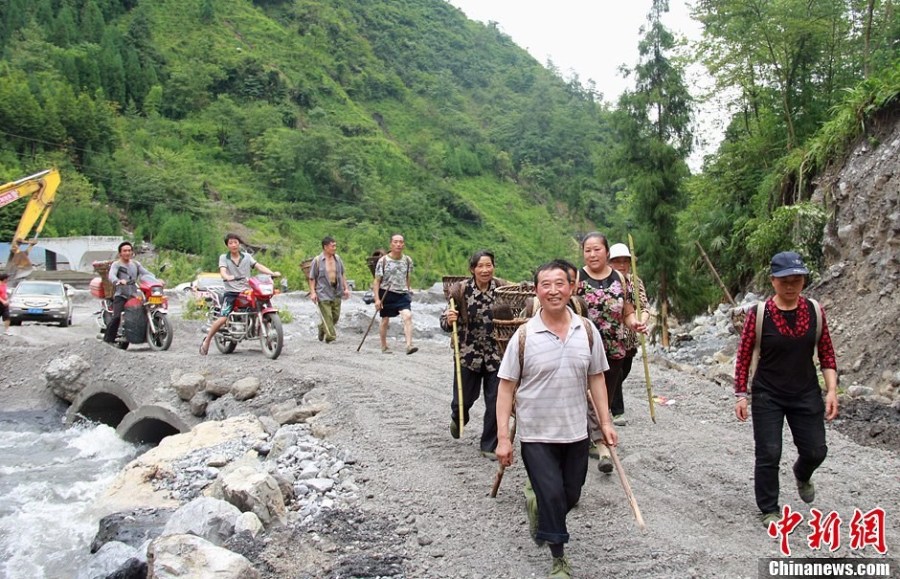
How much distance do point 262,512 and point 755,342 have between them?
137 inches

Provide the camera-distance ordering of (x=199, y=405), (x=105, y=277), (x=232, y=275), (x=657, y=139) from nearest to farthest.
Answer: (x=199, y=405)
(x=232, y=275)
(x=105, y=277)
(x=657, y=139)

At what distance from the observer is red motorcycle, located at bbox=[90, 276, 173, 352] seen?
1188cm

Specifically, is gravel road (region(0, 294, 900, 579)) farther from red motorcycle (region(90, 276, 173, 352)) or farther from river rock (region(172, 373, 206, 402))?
red motorcycle (region(90, 276, 173, 352))

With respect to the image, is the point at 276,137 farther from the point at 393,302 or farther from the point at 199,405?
the point at 199,405

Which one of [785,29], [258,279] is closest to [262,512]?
[258,279]

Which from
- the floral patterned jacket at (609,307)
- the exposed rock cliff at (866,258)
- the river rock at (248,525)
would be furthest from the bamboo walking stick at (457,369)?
the exposed rock cliff at (866,258)

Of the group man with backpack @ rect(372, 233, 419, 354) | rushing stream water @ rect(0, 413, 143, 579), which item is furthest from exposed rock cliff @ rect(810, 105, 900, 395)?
rushing stream water @ rect(0, 413, 143, 579)

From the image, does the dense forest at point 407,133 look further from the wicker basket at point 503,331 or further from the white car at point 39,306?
the white car at point 39,306

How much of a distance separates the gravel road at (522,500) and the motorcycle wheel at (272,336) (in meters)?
1.42

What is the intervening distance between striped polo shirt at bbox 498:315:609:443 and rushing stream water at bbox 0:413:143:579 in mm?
4061

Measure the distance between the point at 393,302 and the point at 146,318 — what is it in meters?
4.20

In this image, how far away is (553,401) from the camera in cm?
388

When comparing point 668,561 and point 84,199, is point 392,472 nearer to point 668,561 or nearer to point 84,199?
point 668,561

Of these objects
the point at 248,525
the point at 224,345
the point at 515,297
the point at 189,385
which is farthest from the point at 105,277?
the point at 515,297
